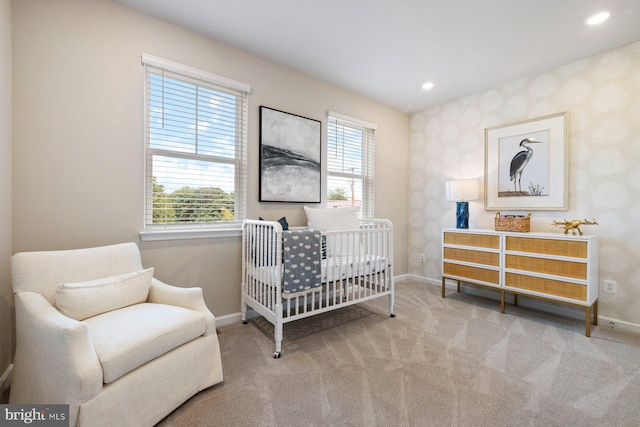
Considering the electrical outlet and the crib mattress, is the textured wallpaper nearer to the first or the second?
the electrical outlet

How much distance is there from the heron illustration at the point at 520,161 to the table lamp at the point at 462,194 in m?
0.36

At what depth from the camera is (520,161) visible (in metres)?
2.95

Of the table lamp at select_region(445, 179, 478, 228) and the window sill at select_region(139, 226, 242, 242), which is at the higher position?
the table lamp at select_region(445, 179, 478, 228)

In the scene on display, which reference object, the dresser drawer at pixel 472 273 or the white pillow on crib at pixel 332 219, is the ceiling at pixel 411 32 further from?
the dresser drawer at pixel 472 273

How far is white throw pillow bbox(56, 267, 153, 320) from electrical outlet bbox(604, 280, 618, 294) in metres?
3.70

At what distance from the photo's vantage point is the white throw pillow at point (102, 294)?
1336 millimetres

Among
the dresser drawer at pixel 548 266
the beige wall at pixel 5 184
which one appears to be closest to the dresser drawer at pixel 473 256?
the dresser drawer at pixel 548 266

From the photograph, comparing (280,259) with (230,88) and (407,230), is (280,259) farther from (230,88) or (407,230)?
(407,230)

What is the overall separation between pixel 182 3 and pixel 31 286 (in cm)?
198

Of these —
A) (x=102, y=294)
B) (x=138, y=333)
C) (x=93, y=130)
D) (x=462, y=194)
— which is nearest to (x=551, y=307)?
(x=462, y=194)

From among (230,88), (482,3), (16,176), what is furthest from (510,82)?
(16,176)

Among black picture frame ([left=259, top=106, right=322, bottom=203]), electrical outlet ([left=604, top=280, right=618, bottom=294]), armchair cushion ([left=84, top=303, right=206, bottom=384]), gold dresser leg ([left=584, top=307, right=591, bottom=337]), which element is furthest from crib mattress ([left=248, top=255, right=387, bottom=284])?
electrical outlet ([left=604, top=280, right=618, bottom=294])

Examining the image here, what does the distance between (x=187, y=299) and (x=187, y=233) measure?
0.73m

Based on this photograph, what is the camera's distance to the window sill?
202 cm
